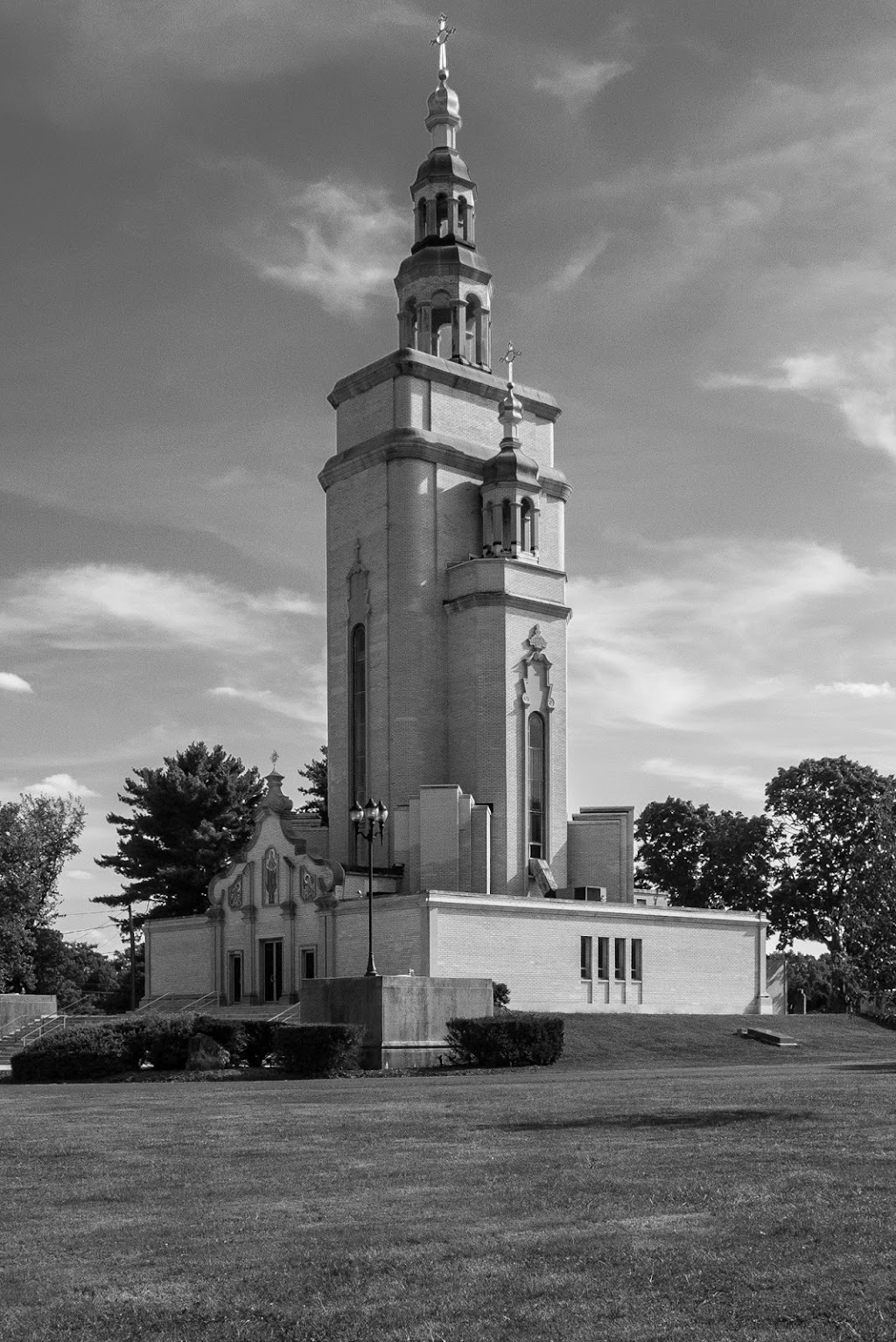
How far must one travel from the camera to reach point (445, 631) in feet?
200

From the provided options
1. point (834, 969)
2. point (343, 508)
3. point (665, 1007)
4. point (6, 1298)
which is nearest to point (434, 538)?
point (343, 508)

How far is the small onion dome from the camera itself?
58.7 meters

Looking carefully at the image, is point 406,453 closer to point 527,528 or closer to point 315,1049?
point 527,528

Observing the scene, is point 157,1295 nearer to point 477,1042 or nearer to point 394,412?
point 477,1042

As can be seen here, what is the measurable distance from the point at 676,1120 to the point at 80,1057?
21085mm

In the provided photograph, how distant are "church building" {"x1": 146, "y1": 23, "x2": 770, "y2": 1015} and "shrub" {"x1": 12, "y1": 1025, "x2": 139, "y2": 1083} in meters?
17.2

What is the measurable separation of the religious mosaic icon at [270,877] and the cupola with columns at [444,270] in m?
22.4

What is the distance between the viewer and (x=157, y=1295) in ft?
31.8

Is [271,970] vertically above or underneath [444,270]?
underneath

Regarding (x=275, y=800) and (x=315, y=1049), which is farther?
(x=275, y=800)

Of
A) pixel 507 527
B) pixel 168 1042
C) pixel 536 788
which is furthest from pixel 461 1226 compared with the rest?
pixel 507 527

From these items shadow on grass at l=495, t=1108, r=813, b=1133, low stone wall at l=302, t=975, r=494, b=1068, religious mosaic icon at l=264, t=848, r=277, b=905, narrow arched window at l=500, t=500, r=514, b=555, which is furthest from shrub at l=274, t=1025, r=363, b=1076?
narrow arched window at l=500, t=500, r=514, b=555

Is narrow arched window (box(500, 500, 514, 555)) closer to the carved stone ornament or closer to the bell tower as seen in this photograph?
the bell tower

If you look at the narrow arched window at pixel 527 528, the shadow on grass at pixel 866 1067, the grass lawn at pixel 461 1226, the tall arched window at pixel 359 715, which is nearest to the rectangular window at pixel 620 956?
the tall arched window at pixel 359 715
